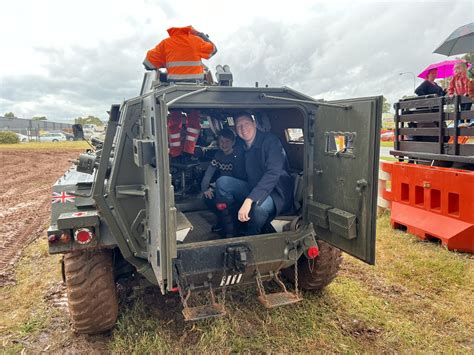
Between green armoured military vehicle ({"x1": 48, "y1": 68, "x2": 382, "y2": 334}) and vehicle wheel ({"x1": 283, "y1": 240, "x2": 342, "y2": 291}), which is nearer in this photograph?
green armoured military vehicle ({"x1": 48, "y1": 68, "x2": 382, "y2": 334})

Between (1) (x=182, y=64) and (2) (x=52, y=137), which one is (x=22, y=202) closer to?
(1) (x=182, y=64)

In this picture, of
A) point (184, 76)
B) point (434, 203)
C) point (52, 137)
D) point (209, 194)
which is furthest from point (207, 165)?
point (52, 137)

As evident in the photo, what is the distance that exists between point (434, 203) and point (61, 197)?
5.00 metres

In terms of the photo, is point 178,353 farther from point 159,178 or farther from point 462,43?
point 462,43

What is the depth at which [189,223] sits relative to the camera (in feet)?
12.3

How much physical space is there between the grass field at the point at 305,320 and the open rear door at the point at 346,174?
31.5 inches

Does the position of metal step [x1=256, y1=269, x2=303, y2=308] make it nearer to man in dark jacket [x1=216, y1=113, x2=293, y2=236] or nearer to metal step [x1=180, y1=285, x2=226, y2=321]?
metal step [x1=180, y1=285, x2=226, y2=321]

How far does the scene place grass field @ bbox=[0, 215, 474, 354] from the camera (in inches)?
145

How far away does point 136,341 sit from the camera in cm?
369

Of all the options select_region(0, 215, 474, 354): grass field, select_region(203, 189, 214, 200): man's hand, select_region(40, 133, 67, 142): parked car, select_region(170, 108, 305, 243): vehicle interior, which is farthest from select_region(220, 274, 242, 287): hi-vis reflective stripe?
select_region(40, 133, 67, 142): parked car

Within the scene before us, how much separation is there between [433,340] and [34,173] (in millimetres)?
14660

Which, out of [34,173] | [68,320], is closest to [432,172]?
[68,320]

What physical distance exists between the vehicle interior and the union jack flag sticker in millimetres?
983

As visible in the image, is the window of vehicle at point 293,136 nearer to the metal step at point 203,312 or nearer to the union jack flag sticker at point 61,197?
the metal step at point 203,312
